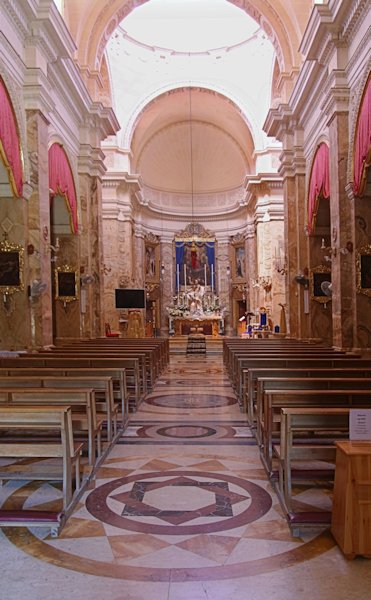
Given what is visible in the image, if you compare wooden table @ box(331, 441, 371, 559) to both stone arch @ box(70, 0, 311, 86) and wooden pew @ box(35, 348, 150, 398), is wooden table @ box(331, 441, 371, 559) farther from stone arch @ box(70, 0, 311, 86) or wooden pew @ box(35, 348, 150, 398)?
stone arch @ box(70, 0, 311, 86)

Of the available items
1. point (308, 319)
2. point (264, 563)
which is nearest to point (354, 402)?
point (264, 563)

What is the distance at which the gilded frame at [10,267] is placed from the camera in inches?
387

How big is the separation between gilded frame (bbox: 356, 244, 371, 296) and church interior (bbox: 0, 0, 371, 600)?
0.09ft

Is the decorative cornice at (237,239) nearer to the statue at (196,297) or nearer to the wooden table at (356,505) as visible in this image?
the statue at (196,297)

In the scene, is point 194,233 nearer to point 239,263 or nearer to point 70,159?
point 239,263

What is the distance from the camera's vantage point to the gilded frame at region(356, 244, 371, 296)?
392 inches

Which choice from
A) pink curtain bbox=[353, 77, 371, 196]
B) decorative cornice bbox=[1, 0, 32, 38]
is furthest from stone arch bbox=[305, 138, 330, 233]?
decorative cornice bbox=[1, 0, 32, 38]

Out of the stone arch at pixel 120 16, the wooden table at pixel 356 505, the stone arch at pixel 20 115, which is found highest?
the stone arch at pixel 120 16

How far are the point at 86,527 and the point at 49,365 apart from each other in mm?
4223

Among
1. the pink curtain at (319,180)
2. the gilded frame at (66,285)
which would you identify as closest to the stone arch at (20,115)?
the gilded frame at (66,285)

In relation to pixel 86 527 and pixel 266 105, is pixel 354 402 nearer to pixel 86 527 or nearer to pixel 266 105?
pixel 86 527

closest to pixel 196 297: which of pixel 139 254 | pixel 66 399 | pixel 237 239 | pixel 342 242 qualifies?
pixel 237 239

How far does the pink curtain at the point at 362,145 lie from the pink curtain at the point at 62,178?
625 centimetres

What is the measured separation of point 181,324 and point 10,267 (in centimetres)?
1911
